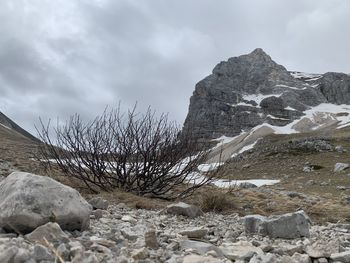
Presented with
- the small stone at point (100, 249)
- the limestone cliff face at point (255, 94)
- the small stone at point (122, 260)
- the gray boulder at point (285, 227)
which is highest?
the limestone cliff face at point (255, 94)

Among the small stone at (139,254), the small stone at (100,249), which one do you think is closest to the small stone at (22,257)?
the small stone at (100,249)

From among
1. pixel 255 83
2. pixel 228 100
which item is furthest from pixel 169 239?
pixel 255 83

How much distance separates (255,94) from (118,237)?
166691 mm

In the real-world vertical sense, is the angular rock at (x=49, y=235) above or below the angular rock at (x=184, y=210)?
below

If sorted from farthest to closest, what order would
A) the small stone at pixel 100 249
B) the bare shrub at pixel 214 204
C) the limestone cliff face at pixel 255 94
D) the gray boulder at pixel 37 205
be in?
the limestone cliff face at pixel 255 94 → the bare shrub at pixel 214 204 → the gray boulder at pixel 37 205 → the small stone at pixel 100 249

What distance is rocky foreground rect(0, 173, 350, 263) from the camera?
476 centimetres

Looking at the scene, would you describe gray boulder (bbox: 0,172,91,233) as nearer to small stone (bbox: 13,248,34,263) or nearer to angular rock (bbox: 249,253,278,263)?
small stone (bbox: 13,248,34,263)

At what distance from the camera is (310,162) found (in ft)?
162

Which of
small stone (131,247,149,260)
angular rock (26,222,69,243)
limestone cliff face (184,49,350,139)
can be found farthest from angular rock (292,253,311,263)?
limestone cliff face (184,49,350,139)

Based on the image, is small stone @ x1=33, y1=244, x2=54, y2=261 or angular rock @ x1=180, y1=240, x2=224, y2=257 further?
angular rock @ x1=180, y1=240, x2=224, y2=257

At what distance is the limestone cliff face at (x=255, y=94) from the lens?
5910 inches

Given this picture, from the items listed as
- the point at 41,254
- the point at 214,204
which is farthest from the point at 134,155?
the point at 41,254

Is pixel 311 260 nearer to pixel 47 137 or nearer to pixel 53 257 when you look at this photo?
pixel 53 257

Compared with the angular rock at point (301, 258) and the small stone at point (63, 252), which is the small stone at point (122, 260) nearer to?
the small stone at point (63, 252)
